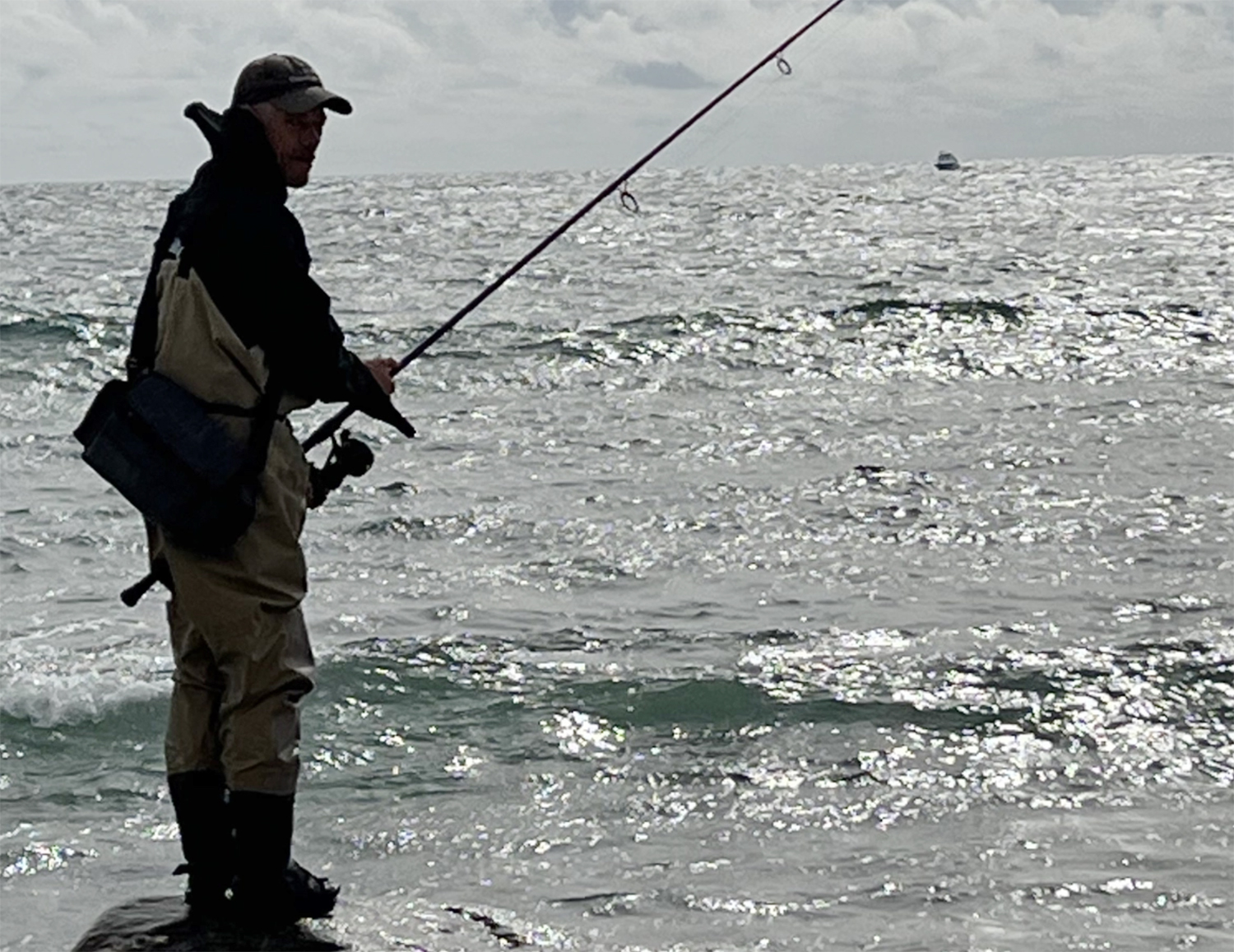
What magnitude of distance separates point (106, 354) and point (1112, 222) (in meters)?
26.4

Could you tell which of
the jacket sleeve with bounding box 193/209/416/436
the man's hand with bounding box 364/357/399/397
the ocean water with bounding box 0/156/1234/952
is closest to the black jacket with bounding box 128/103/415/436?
the jacket sleeve with bounding box 193/209/416/436

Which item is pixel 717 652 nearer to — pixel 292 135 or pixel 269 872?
pixel 269 872

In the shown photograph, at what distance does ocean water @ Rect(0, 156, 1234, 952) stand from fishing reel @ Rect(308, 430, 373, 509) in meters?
0.96

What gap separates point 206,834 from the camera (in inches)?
162

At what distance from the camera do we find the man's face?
3893 millimetres

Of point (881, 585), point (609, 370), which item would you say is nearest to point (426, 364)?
point (609, 370)

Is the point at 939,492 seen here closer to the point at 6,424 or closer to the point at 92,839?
the point at 92,839

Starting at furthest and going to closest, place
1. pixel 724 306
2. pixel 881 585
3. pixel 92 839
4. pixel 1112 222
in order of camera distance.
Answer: pixel 1112 222 < pixel 724 306 < pixel 881 585 < pixel 92 839

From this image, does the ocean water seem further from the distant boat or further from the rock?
the distant boat

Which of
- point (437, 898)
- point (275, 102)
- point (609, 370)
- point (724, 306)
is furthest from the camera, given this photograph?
point (724, 306)

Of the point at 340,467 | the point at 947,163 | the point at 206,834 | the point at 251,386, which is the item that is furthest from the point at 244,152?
the point at 947,163

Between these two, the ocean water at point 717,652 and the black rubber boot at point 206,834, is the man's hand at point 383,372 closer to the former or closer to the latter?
the black rubber boot at point 206,834

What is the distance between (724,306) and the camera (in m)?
25.9

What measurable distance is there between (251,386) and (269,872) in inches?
41.1
